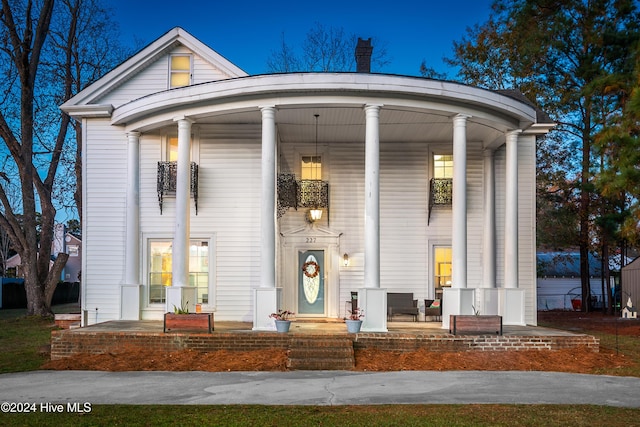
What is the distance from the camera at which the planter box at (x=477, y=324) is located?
12625mm

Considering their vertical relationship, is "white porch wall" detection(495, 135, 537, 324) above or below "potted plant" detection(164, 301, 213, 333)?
above

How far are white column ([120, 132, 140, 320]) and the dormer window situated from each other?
1.97m

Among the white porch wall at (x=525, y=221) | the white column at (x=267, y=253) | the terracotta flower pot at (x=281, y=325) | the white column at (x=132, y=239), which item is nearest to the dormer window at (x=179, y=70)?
the white column at (x=132, y=239)

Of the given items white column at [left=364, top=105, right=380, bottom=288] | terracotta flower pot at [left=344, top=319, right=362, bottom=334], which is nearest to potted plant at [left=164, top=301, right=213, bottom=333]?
terracotta flower pot at [left=344, top=319, right=362, bottom=334]

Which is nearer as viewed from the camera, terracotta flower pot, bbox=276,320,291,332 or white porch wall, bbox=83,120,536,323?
terracotta flower pot, bbox=276,320,291,332

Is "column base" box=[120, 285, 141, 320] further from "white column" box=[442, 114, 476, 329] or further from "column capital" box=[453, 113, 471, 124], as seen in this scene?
"column capital" box=[453, 113, 471, 124]

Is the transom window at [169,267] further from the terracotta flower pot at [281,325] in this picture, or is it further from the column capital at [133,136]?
the terracotta flower pot at [281,325]

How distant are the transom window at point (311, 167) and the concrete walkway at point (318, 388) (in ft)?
24.4

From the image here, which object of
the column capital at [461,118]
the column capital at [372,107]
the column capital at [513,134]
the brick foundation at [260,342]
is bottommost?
the brick foundation at [260,342]

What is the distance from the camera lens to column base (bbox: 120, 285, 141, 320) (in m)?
15.8

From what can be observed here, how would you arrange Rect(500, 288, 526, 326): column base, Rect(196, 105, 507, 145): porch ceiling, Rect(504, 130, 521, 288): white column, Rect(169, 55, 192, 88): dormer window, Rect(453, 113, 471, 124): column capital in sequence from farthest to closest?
Rect(169, 55, 192, 88): dormer window
Rect(504, 130, 521, 288): white column
Rect(500, 288, 526, 326): column base
Rect(196, 105, 507, 145): porch ceiling
Rect(453, 113, 471, 124): column capital

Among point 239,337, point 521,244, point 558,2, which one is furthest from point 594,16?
point 239,337

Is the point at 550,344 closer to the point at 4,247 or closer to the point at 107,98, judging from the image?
the point at 107,98

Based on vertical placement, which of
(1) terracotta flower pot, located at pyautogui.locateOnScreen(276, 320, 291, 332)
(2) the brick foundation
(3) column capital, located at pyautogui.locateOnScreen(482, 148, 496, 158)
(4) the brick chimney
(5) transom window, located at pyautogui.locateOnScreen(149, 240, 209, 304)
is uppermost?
(4) the brick chimney
